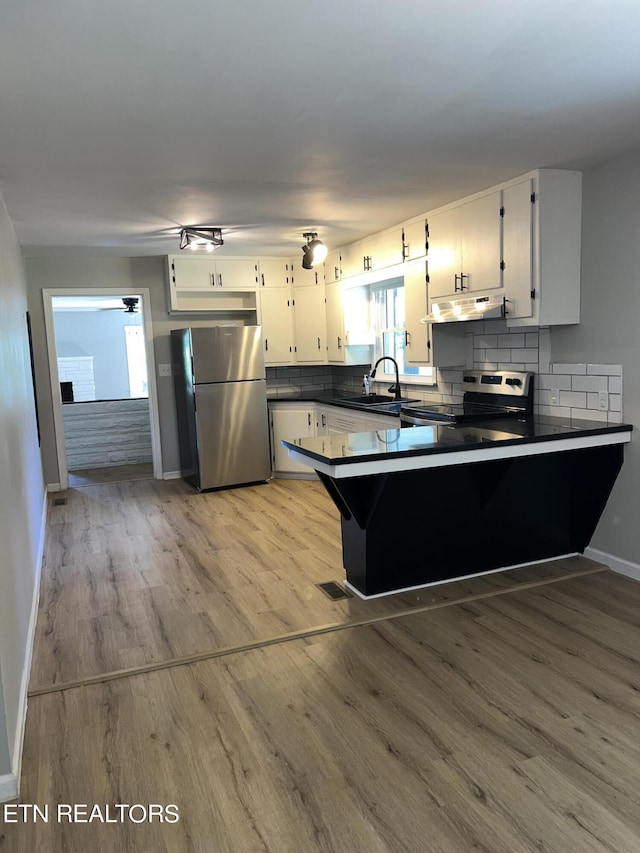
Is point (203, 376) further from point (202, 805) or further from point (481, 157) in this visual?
point (202, 805)

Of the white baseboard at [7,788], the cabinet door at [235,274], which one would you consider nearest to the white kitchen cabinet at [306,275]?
the cabinet door at [235,274]

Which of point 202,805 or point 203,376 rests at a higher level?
point 203,376

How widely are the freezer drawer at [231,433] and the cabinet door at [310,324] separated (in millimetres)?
644

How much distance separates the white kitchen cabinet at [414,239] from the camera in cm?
429

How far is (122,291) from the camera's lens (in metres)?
5.88

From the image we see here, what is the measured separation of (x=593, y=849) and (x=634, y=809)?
0.73 ft

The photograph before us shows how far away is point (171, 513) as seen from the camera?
5.02 metres

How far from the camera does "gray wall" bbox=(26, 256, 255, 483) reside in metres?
5.68

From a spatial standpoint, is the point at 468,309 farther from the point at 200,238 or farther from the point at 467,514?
the point at 200,238

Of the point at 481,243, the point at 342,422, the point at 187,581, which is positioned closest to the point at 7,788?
the point at 187,581

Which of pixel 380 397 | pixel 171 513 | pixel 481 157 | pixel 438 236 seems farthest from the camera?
pixel 380 397

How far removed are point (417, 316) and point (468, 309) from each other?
69cm

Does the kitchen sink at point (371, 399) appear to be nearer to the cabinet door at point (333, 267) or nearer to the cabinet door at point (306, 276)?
the cabinet door at point (333, 267)

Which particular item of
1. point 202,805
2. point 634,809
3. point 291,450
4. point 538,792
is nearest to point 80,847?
point 202,805
